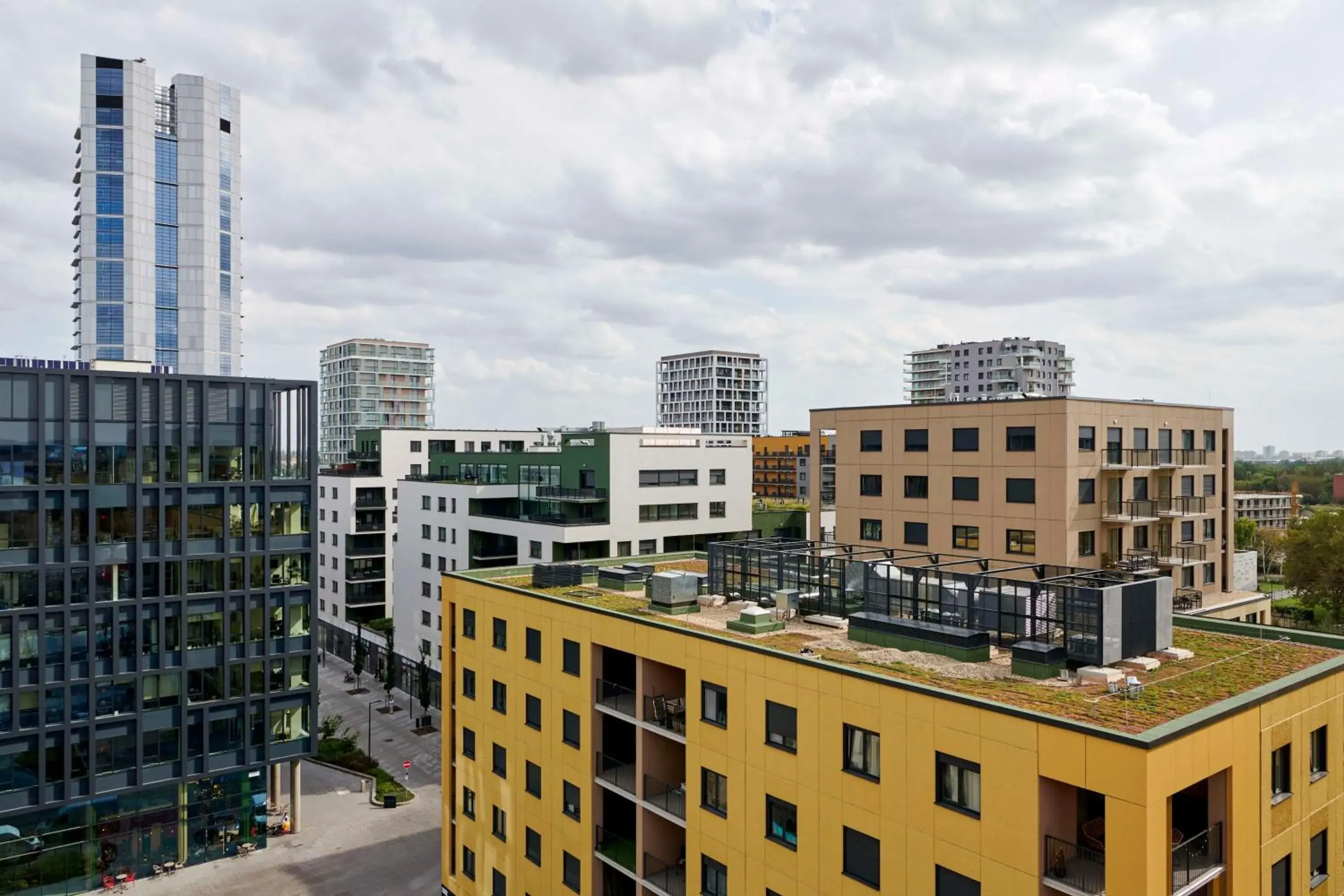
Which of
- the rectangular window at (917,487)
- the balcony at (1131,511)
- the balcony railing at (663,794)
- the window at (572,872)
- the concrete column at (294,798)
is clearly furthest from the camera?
the rectangular window at (917,487)

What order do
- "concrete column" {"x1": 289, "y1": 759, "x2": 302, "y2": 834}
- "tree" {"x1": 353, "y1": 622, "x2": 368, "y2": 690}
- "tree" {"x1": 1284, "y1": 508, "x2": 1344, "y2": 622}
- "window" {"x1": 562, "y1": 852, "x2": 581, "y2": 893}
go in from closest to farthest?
"window" {"x1": 562, "y1": 852, "x2": 581, "y2": 893}, "concrete column" {"x1": 289, "y1": 759, "x2": 302, "y2": 834}, "tree" {"x1": 1284, "y1": 508, "x2": 1344, "y2": 622}, "tree" {"x1": 353, "y1": 622, "x2": 368, "y2": 690}

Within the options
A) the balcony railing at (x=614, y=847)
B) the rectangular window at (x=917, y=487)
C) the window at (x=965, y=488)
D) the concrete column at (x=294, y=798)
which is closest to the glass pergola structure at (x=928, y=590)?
the balcony railing at (x=614, y=847)

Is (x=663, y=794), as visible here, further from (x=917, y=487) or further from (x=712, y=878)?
(x=917, y=487)

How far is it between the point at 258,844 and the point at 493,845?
967 inches

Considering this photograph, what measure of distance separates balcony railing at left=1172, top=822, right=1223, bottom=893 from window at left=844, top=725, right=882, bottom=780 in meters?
6.47

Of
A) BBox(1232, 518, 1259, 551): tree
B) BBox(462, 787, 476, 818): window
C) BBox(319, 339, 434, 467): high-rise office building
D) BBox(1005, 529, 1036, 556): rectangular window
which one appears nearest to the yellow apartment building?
BBox(462, 787, 476, 818): window

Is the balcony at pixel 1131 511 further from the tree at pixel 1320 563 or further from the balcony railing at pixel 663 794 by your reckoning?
the tree at pixel 1320 563

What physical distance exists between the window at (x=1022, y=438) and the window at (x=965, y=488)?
3093 mm

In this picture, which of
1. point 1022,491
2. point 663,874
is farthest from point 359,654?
point 1022,491

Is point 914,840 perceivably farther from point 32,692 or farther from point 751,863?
point 32,692

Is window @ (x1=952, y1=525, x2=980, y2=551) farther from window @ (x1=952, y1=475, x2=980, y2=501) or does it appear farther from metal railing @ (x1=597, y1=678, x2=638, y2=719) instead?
metal railing @ (x1=597, y1=678, x2=638, y2=719)

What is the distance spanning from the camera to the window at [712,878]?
26094 millimetres

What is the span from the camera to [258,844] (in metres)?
52.2

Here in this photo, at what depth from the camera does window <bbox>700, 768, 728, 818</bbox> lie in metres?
25.9
